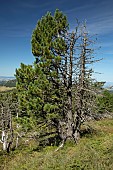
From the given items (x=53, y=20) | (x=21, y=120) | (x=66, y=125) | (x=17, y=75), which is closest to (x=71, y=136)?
(x=66, y=125)

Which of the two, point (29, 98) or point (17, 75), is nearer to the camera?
point (29, 98)

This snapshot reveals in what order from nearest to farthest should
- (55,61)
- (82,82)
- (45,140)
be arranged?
1. (55,61)
2. (82,82)
3. (45,140)

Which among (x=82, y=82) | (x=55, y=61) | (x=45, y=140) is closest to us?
(x=55, y=61)

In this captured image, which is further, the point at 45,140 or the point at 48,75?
the point at 45,140

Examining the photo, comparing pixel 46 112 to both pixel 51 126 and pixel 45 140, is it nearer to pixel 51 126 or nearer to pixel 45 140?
pixel 51 126

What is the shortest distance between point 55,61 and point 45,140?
8449 millimetres

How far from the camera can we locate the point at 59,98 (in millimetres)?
17578

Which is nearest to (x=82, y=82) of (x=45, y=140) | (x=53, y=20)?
(x=53, y=20)

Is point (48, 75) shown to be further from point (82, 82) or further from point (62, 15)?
point (62, 15)

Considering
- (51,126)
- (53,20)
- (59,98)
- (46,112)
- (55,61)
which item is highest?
(53,20)

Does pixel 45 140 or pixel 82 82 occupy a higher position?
pixel 82 82

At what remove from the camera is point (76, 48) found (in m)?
17.9

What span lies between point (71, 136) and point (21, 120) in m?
4.68

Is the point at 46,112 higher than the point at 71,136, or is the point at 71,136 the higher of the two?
the point at 46,112
